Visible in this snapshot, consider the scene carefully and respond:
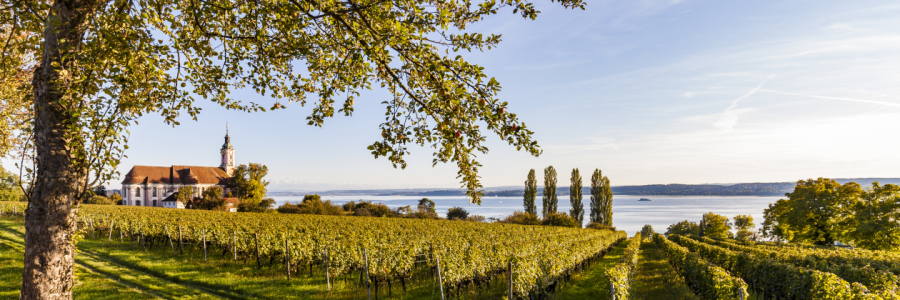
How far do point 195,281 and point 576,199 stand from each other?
50.1 meters

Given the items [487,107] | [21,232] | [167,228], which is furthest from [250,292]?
[21,232]

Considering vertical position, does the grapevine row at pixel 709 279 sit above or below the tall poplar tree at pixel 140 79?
below

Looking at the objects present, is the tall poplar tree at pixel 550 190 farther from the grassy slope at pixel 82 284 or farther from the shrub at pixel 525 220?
the grassy slope at pixel 82 284

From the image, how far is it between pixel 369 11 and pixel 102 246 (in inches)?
798

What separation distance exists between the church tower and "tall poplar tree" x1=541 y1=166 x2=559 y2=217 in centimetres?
6544

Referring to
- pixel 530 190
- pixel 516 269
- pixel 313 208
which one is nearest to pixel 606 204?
pixel 530 190

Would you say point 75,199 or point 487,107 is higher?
point 487,107

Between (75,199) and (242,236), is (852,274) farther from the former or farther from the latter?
(242,236)

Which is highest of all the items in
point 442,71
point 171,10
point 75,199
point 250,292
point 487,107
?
point 171,10

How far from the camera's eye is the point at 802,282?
9578 millimetres

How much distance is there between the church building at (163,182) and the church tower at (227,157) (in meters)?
2.40

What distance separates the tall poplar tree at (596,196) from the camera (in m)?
54.5

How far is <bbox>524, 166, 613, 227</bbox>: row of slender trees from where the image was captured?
54156 millimetres

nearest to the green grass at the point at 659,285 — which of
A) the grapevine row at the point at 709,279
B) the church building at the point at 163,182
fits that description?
the grapevine row at the point at 709,279
